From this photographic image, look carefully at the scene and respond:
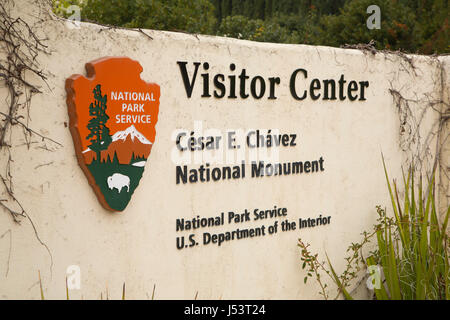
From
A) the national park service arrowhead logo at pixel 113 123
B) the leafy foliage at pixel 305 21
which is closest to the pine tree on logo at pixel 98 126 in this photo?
the national park service arrowhead logo at pixel 113 123

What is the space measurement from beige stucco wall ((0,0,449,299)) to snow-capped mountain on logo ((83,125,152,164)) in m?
0.11

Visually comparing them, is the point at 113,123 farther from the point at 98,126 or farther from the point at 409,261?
the point at 409,261

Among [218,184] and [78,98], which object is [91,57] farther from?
[218,184]

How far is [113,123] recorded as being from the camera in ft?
11.0

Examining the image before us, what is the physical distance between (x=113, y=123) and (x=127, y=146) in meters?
0.16

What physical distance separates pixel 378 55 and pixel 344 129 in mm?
781

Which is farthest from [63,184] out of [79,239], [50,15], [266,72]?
[266,72]

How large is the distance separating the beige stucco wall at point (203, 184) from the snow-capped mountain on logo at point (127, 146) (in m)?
0.11

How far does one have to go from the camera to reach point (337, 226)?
15.5 feet

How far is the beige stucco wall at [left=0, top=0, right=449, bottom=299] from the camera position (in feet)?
10.3

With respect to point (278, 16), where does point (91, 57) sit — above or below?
below

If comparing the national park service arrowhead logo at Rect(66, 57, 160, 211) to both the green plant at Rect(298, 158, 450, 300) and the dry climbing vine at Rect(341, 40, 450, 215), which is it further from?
the dry climbing vine at Rect(341, 40, 450, 215)

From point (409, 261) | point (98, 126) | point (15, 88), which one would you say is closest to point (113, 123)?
point (98, 126)

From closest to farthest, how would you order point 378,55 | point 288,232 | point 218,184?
point 218,184 < point 288,232 < point 378,55
